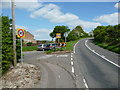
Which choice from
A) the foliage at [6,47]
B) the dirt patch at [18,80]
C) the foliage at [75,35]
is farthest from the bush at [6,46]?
the foliage at [75,35]

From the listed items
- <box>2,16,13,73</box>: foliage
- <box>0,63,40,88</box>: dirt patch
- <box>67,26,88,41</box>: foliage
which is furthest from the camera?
<box>67,26,88,41</box>: foliage

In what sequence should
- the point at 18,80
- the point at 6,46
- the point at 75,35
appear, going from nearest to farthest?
the point at 18,80, the point at 6,46, the point at 75,35

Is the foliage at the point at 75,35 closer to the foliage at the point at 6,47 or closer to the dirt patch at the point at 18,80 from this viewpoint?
the foliage at the point at 6,47

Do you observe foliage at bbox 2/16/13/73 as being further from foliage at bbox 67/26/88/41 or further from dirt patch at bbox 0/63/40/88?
foliage at bbox 67/26/88/41

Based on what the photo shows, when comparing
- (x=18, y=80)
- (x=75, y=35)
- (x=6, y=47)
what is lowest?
(x=18, y=80)

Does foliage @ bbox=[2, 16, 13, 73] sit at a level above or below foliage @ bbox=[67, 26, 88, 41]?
below

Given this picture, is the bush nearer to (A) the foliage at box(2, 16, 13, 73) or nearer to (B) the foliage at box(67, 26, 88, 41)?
(A) the foliage at box(2, 16, 13, 73)

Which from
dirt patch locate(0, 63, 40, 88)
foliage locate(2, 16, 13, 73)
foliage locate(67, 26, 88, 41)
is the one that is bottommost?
dirt patch locate(0, 63, 40, 88)

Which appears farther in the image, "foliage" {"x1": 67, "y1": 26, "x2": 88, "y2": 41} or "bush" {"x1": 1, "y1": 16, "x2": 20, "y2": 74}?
"foliage" {"x1": 67, "y1": 26, "x2": 88, "y2": 41}

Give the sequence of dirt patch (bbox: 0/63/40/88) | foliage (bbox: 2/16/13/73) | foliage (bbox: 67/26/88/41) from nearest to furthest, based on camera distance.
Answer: dirt patch (bbox: 0/63/40/88)
foliage (bbox: 2/16/13/73)
foliage (bbox: 67/26/88/41)

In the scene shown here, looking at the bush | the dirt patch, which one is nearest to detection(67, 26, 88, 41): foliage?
the bush

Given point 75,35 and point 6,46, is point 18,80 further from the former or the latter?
point 75,35

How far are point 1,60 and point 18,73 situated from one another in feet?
4.44

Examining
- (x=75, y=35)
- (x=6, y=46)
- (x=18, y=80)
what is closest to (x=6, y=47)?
(x=6, y=46)
